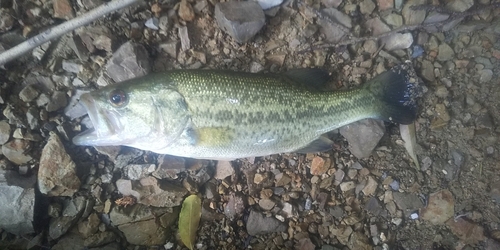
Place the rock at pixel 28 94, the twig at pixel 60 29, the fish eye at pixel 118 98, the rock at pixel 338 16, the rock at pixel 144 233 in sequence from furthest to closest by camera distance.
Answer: the rock at pixel 338 16
the rock at pixel 144 233
the rock at pixel 28 94
the twig at pixel 60 29
the fish eye at pixel 118 98

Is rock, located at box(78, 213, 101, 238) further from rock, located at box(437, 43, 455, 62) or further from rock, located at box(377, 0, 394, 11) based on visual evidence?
rock, located at box(437, 43, 455, 62)

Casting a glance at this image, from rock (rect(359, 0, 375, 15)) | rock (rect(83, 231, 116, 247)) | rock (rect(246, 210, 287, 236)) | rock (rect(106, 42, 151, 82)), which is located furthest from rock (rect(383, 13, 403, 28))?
rock (rect(83, 231, 116, 247))

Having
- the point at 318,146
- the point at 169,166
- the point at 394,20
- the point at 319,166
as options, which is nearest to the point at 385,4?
the point at 394,20

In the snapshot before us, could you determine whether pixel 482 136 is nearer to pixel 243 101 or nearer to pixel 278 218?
pixel 278 218

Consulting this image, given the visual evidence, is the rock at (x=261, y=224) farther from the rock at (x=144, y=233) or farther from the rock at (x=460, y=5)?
the rock at (x=460, y=5)


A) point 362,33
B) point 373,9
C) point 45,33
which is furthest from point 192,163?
point 373,9

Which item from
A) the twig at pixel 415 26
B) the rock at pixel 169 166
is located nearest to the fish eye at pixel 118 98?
the rock at pixel 169 166
